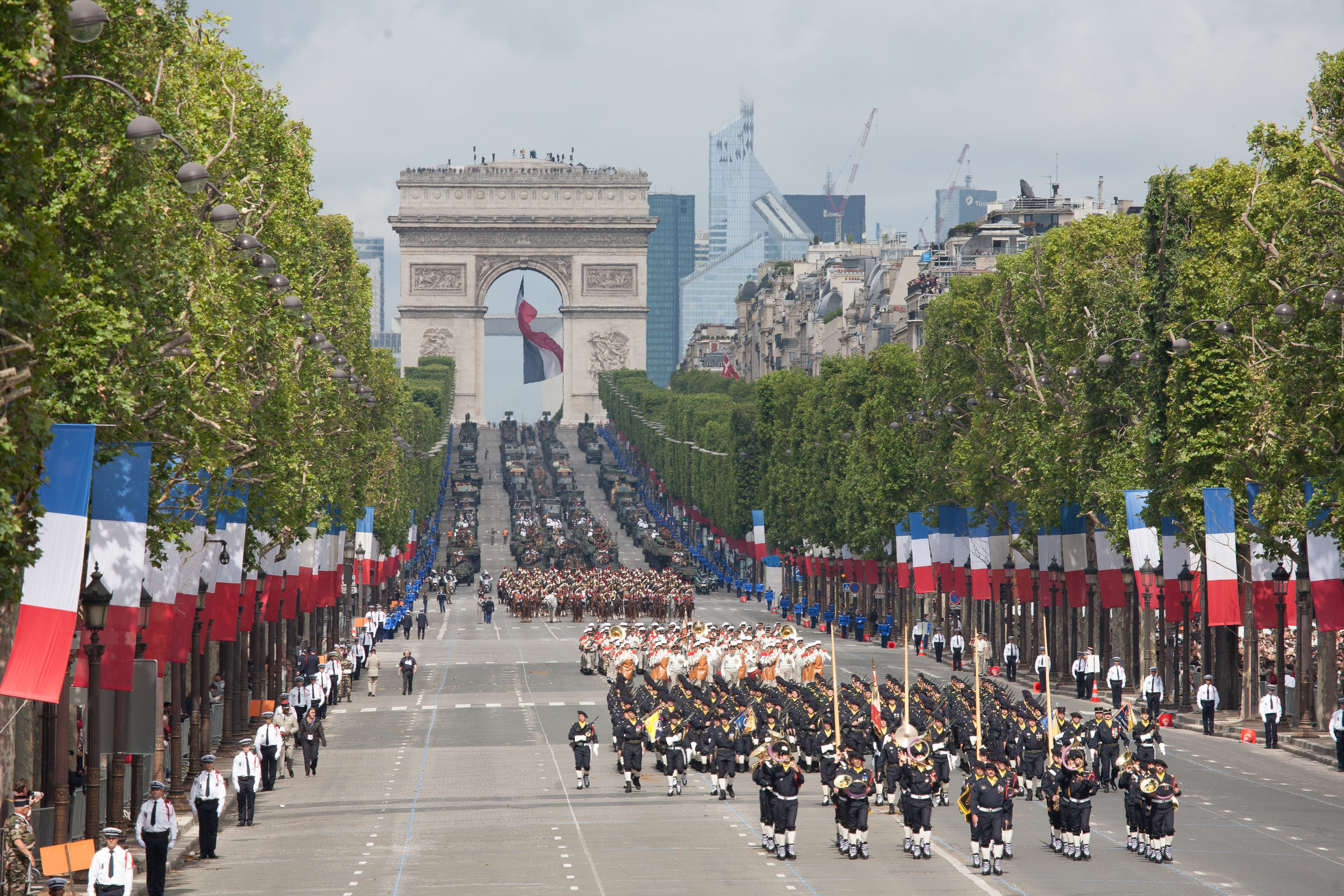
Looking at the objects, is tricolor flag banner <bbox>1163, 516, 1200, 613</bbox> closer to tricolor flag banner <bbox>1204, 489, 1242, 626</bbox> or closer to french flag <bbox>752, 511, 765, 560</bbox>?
tricolor flag banner <bbox>1204, 489, 1242, 626</bbox>

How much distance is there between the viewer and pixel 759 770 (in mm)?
27438

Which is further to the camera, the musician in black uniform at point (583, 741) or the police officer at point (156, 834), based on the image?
the musician in black uniform at point (583, 741)

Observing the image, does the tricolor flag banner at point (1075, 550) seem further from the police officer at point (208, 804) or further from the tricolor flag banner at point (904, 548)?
the police officer at point (208, 804)

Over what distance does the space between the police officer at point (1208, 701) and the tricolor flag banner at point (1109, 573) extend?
6.63m

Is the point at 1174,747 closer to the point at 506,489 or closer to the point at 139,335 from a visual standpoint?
the point at 139,335

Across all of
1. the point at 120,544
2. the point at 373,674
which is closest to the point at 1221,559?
the point at 120,544

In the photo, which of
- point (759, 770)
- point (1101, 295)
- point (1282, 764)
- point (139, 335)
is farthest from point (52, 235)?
point (1101, 295)

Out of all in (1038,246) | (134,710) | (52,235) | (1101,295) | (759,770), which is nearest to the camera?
(52,235)

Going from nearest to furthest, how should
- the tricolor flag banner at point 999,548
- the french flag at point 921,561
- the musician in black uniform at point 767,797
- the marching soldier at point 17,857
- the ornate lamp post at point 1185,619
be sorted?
the marching soldier at point 17,857, the musician in black uniform at point 767,797, the ornate lamp post at point 1185,619, the tricolor flag banner at point 999,548, the french flag at point 921,561

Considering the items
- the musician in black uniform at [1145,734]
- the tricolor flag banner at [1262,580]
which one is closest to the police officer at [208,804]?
the musician in black uniform at [1145,734]

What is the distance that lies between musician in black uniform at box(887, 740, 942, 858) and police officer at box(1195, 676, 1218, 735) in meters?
18.2

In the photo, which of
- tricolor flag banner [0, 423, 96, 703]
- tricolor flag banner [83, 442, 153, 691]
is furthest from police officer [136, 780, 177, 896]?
tricolor flag banner [0, 423, 96, 703]

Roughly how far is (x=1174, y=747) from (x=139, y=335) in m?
26.3

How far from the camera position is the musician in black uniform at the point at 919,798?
26609 millimetres
